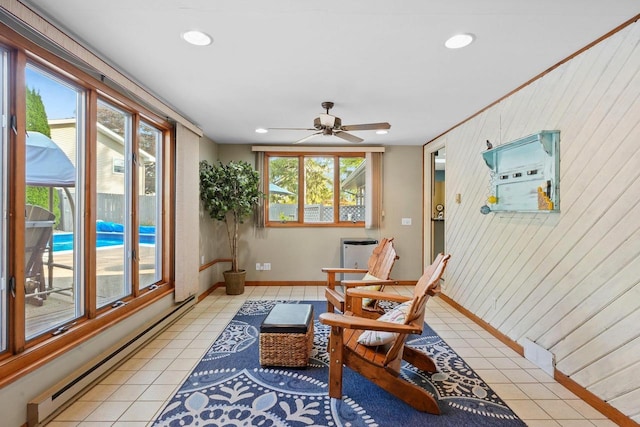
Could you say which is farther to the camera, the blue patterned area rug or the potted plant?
the potted plant

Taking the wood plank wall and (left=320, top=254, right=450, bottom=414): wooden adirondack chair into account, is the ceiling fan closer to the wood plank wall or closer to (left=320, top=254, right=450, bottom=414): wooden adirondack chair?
the wood plank wall

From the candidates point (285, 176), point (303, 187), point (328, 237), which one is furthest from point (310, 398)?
point (285, 176)

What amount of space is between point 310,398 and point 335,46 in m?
2.33

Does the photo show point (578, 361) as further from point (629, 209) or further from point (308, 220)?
point (308, 220)

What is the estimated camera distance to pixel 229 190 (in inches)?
174

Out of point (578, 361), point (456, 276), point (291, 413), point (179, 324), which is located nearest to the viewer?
point (291, 413)

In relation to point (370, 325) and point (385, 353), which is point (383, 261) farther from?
point (370, 325)

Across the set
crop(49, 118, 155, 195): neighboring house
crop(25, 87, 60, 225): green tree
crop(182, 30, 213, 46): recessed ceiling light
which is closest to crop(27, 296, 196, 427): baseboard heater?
crop(25, 87, 60, 225): green tree

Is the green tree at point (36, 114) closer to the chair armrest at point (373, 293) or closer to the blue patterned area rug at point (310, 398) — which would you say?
the blue patterned area rug at point (310, 398)

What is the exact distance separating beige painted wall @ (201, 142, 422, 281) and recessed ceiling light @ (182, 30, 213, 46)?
3.08 m

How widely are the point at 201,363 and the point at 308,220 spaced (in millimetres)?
3023

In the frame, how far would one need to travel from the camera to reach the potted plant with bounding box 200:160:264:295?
4.38 meters

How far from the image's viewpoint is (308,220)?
524cm

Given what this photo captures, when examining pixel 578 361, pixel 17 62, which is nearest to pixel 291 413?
pixel 578 361
